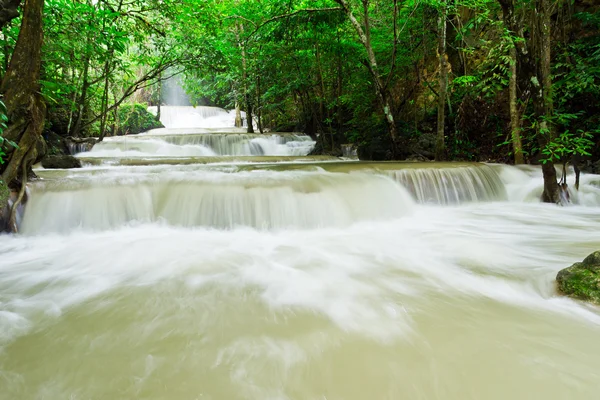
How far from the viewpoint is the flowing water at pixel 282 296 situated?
1.30m

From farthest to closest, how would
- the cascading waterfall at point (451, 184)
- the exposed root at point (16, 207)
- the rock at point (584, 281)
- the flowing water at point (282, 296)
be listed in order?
1. the cascading waterfall at point (451, 184)
2. the exposed root at point (16, 207)
3. the rock at point (584, 281)
4. the flowing water at point (282, 296)

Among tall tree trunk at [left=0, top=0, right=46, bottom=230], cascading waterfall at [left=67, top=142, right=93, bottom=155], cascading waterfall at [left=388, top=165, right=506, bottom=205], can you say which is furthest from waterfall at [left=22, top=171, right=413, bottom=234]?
cascading waterfall at [left=67, top=142, right=93, bottom=155]

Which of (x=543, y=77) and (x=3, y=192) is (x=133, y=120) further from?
(x=543, y=77)

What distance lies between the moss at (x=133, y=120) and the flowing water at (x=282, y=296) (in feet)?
46.2

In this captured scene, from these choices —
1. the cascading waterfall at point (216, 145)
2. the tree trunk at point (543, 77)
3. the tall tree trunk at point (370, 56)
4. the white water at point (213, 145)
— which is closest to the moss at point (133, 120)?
the white water at point (213, 145)

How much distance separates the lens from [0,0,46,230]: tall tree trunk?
325 centimetres

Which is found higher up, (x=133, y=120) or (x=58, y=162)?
(x=133, y=120)

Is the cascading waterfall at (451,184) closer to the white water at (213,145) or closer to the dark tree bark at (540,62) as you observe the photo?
the dark tree bark at (540,62)

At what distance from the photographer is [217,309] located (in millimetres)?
1975

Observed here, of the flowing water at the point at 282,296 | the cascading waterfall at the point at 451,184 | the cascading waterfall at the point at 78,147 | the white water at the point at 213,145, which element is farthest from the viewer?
the white water at the point at 213,145

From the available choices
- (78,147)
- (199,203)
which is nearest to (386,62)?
(199,203)

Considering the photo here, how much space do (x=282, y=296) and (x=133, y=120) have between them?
19309 millimetres

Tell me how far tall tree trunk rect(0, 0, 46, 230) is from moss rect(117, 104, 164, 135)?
13639mm

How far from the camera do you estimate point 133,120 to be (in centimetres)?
1794
